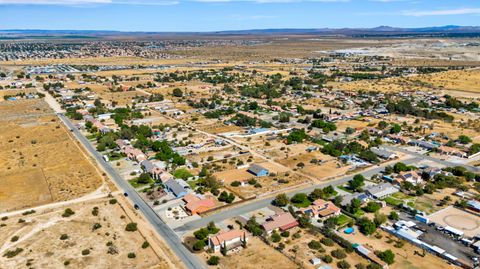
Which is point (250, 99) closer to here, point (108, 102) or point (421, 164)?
point (108, 102)

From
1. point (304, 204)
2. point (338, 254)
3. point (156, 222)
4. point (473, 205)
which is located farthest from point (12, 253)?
point (473, 205)

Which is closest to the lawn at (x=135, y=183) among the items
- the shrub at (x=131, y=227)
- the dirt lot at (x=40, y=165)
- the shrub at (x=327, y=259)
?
the dirt lot at (x=40, y=165)

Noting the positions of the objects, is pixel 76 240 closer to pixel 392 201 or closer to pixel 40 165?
pixel 40 165

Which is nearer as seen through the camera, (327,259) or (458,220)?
(327,259)

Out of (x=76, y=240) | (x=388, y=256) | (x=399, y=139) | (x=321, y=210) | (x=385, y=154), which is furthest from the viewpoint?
(x=399, y=139)

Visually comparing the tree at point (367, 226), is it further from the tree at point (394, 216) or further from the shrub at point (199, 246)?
the shrub at point (199, 246)

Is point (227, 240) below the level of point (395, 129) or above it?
below

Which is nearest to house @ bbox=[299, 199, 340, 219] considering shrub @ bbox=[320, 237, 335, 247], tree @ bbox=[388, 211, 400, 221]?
shrub @ bbox=[320, 237, 335, 247]
